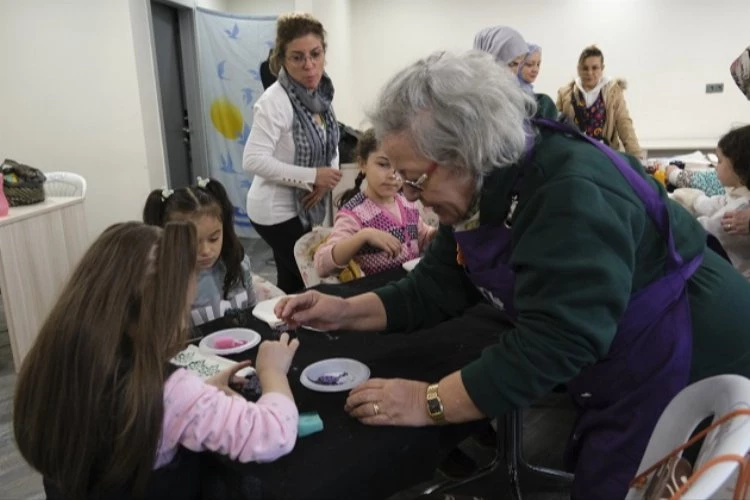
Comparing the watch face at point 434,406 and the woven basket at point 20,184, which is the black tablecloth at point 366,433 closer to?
the watch face at point 434,406

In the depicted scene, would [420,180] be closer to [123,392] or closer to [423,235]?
[123,392]

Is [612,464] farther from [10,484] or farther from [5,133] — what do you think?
[5,133]

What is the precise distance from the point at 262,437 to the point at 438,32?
20.9 feet

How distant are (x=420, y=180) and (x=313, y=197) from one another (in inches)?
61.0

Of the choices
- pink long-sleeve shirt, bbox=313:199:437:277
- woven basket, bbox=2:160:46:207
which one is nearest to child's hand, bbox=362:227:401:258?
pink long-sleeve shirt, bbox=313:199:437:277

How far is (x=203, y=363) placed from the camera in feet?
4.14

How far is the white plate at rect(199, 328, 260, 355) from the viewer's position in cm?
133

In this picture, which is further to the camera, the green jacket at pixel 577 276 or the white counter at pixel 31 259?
the white counter at pixel 31 259

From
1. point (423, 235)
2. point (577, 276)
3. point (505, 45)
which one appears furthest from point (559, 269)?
point (505, 45)

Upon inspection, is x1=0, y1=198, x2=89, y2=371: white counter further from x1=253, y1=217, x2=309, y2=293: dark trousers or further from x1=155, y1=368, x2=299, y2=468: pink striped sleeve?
x1=155, y1=368, x2=299, y2=468: pink striped sleeve

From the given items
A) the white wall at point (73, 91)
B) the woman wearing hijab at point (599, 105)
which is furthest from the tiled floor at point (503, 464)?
the woman wearing hijab at point (599, 105)

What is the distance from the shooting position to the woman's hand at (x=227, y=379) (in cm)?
110

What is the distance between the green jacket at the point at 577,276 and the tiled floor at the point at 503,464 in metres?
1.07

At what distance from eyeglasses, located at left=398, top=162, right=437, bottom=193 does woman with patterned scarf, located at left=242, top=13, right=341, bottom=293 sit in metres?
1.44
